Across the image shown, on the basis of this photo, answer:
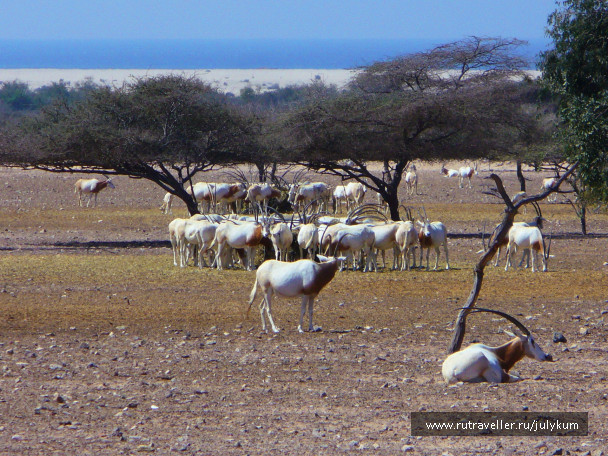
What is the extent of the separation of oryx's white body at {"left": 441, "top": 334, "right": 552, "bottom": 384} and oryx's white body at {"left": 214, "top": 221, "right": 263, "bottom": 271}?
8645 mm

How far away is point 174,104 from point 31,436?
684 inches

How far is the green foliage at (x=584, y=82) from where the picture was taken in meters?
13.5

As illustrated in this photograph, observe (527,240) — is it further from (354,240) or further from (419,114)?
(419,114)

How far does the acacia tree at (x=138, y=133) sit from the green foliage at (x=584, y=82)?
1109 centimetres

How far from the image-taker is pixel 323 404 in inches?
312

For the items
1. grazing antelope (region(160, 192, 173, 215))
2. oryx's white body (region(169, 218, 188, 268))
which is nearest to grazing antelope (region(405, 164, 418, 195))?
grazing antelope (region(160, 192, 173, 215))

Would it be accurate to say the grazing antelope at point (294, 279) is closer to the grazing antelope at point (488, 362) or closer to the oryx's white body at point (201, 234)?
the grazing antelope at point (488, 362)

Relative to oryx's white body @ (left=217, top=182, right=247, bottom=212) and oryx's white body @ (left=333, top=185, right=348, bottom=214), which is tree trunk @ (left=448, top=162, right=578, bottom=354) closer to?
oryx's white body @ (left=217, top=182, right=247, bottom=212)

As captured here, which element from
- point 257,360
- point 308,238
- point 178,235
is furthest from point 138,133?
point 257,360

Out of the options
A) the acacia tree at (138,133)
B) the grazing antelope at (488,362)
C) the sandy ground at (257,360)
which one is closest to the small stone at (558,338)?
the sandy ground at (257,360)

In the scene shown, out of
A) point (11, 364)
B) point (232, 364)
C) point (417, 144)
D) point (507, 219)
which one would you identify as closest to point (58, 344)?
point (11, 364)

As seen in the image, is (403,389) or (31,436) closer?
(31,436)

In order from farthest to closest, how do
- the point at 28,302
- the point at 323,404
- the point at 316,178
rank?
the point at 316,178
the point at 28,302
the point at 323,404

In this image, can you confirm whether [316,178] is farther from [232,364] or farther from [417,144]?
[232,364]
